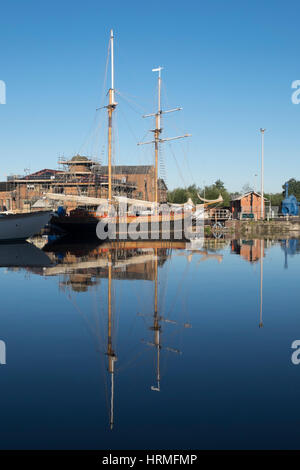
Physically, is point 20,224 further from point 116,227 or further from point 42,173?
point 42,173

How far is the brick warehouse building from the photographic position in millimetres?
84750

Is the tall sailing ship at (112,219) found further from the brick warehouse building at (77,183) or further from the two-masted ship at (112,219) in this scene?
the brick warehouse building at (77,183)

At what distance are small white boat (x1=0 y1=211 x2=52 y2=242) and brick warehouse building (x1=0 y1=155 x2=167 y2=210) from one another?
35.5 metres

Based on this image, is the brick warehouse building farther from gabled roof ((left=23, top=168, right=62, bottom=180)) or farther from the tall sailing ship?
the tall sailing ship

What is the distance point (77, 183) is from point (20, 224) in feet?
135

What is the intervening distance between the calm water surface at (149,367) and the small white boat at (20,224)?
82.0 feet

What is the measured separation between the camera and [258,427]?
6.14 meters

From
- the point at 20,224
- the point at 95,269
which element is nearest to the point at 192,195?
the point at 20,224

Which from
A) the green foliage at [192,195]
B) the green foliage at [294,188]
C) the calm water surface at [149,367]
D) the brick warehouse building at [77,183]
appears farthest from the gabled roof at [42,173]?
the green foliage at [294,188]

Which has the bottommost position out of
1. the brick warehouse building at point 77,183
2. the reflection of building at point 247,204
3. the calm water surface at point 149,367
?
the calm water surface at point 149,367

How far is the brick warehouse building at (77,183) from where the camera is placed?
84.8m

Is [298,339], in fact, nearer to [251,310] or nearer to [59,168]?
[251,310]

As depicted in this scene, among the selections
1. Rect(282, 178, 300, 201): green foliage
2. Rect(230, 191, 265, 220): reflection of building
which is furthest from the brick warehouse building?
Rect(282, 178, 300, 201): green foliage

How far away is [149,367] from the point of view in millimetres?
8445
